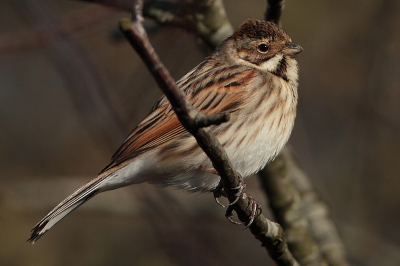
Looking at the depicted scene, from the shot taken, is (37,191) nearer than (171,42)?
No

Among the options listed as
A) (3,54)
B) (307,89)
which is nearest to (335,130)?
(307,89)

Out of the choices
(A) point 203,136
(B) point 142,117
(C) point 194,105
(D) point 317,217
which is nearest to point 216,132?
(C) point 194,105

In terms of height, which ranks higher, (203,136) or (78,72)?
(78,72)

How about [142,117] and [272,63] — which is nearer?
[272,63]

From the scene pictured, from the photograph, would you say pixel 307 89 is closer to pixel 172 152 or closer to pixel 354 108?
pixel 354 108

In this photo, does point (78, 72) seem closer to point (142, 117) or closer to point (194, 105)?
point (194, 105)

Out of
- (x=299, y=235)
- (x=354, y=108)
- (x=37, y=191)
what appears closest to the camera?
(x=299, y=235)

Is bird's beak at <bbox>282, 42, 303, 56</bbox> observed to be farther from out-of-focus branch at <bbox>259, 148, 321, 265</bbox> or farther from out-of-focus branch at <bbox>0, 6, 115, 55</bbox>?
out-of-focus branch at <bbox>0, 6, 115, 55</bbox>
